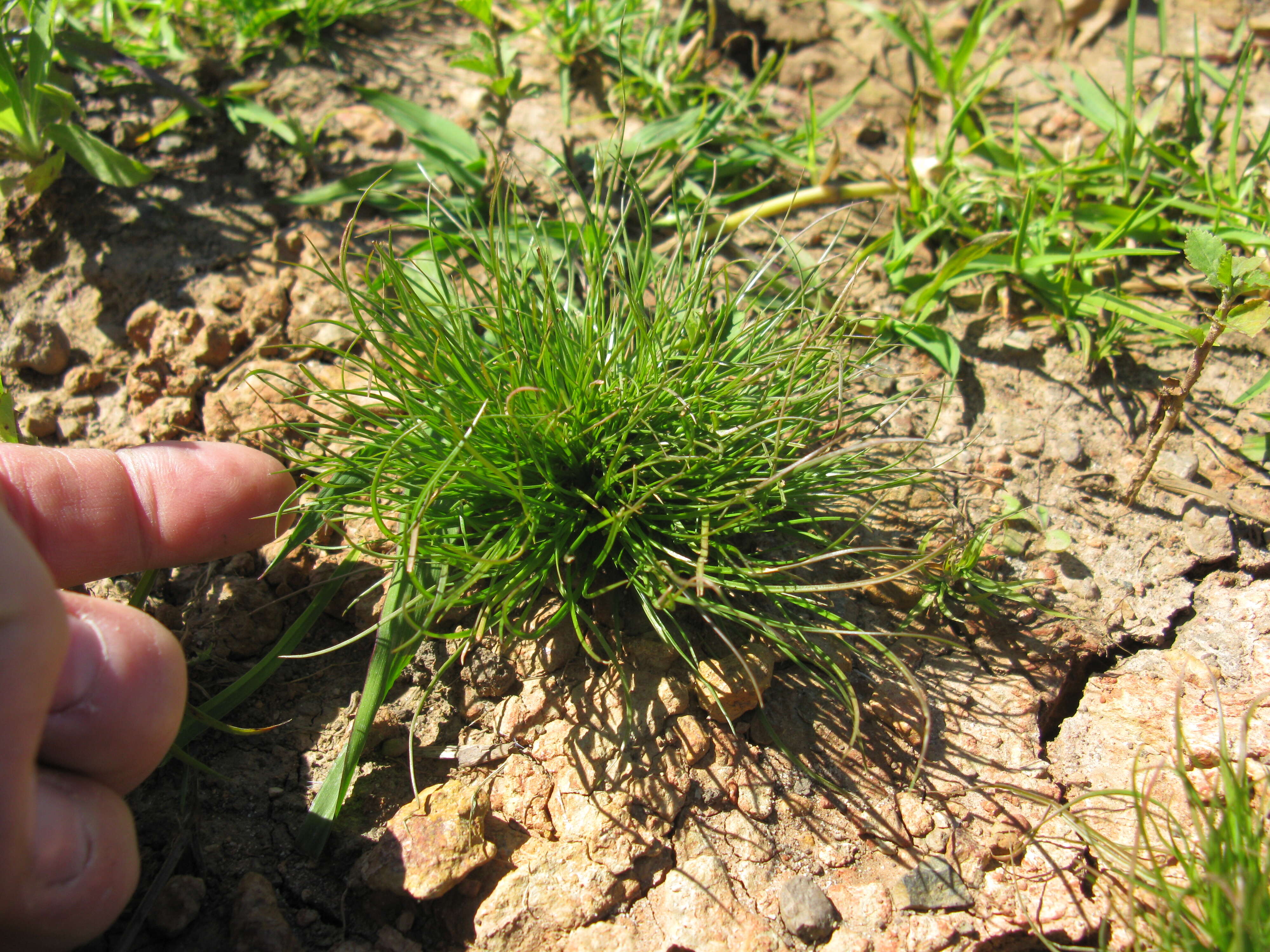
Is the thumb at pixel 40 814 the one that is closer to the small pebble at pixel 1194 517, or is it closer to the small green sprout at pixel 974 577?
the small green sprout at pixel 974 577

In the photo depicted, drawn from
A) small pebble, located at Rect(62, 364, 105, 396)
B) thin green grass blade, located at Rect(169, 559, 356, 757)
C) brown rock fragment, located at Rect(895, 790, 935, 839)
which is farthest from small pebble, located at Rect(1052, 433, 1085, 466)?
small pebble, located at Rect(62, 364, 105, 396)

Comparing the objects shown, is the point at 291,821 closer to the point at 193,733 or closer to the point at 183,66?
the point at 193,733

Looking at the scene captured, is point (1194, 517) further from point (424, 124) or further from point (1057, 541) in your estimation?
point (424, 124)

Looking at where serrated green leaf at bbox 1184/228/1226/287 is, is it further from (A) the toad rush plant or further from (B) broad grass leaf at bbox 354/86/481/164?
(B) broad grass leaf at bbox 354/86/481/164

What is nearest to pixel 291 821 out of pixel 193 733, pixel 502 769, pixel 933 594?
pixel 193 733

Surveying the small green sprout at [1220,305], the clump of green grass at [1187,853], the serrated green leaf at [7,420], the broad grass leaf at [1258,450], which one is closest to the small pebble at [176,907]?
the serrated green leaf at [7,420]
